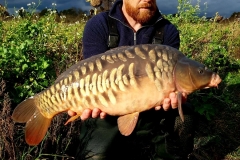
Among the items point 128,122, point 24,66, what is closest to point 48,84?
point 24,66

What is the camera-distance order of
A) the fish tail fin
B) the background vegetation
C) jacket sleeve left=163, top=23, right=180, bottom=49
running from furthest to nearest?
jacket sleeve left=163, top=23, right=180, bottom=49
the background vegetation
the fish tail fin

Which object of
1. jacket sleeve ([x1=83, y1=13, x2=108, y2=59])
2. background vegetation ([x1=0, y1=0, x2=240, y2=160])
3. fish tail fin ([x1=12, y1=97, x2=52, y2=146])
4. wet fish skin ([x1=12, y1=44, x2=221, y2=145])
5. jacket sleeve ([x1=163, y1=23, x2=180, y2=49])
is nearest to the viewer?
wet fish skin ([x1=12, y1=44, x2=221, y2=145])

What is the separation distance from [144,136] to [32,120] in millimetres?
782

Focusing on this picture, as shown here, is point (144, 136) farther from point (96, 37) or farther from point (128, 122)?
point (96, 37)

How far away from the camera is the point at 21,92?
9.29ft

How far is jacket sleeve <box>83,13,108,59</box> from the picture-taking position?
271 cm

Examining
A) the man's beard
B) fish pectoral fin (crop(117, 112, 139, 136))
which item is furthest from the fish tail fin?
the man's beard

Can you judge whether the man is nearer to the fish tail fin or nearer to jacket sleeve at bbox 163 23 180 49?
jacket sleeve at bbox 163 23 180 49

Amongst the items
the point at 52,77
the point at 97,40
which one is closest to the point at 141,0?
the point at 97,40

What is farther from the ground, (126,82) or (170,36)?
(126,82)

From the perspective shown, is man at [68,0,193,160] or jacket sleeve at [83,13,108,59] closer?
man at [68,0,193,160]

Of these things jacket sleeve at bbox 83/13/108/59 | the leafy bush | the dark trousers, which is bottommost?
the dark trousers

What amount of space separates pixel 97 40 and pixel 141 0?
431mm

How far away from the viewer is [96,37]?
108 inches
